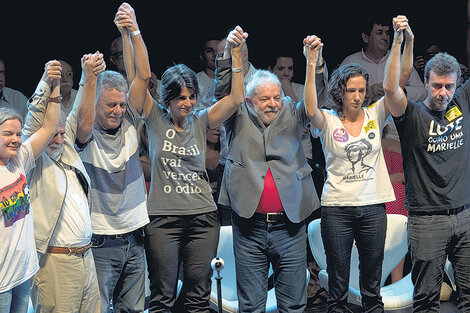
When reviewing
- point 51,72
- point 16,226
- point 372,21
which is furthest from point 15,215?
point 372,21

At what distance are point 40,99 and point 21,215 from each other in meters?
0.53

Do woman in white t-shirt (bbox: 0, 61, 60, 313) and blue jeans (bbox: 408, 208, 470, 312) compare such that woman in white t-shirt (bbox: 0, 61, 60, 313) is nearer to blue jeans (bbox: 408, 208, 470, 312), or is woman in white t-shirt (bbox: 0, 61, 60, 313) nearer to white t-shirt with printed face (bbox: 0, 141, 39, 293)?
white t-shirt with printed face (bbox: 0, 141, 39, 293)

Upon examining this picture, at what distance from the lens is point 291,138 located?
3797 millimetres

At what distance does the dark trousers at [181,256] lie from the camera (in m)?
3.65

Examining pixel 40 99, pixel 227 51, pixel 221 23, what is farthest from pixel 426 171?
pixel 221 23

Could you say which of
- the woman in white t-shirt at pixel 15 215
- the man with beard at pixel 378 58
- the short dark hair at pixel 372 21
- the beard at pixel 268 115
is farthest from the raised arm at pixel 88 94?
the short dark hair at pixel 372 21

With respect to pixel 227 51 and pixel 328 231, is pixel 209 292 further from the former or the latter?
pixel 227 51

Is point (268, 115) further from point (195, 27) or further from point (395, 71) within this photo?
point (195, 27)

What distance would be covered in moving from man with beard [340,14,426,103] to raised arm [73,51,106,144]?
2480 millimetres

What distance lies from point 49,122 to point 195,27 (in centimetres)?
249

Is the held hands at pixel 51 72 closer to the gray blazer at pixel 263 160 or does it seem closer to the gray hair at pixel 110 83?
the gray hair at pixel 110 83

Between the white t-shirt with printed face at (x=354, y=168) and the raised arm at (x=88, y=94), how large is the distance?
125 centimetres

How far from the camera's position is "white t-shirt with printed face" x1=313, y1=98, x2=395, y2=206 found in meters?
3.78

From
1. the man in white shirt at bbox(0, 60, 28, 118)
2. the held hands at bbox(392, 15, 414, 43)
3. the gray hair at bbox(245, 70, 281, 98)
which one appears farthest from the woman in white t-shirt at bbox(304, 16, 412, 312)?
the man in white shirt at bbox(0, 60, 28, 118)
